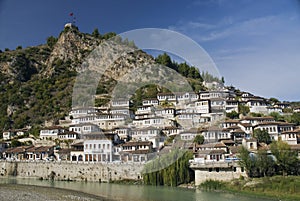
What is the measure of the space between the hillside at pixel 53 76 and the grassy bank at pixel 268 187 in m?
31.5

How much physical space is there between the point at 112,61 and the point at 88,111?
103ft

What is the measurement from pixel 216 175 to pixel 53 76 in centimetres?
5974

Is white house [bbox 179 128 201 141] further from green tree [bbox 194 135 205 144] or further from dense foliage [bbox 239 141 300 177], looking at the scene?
dense foliage [bbox 239 141 300 177]

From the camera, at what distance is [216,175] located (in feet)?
82.9

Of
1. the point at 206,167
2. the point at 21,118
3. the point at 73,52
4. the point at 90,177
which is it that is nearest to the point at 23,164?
the point at 90,177

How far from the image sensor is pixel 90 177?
31188 mm

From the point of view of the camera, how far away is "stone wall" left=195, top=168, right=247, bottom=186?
972 inches

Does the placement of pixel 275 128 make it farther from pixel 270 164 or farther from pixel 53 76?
pixel 53 76

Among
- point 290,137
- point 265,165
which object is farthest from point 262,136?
point 265,165

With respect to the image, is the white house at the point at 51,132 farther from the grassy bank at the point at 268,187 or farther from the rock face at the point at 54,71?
the grassy bank at the point at 268,187

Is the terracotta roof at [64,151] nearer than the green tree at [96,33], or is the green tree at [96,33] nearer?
the terracotta roof at [64,151]

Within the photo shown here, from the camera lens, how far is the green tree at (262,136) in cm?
3391

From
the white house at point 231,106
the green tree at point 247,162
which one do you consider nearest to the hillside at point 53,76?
the white house at point 231,106

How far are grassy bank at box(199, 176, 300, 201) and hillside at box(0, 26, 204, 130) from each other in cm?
3154
